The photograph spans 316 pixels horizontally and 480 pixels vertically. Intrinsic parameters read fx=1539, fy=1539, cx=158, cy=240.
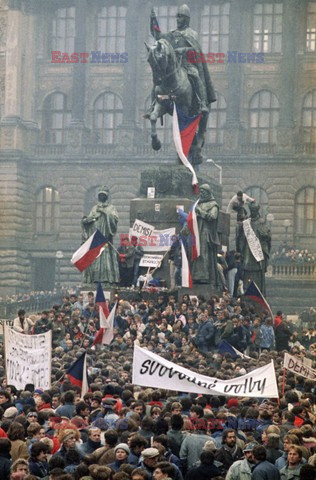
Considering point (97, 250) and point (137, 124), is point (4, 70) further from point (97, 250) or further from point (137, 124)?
point (97, 250)

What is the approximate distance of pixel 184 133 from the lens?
37719mm

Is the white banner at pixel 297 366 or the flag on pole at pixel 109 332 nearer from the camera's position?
the white banner at pixel 297 366

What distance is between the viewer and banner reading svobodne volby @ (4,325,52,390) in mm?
20469

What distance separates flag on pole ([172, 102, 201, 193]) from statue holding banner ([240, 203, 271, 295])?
1.67m

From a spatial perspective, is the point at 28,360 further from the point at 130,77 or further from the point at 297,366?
the point at 130,77

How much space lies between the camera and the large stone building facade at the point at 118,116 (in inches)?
3031

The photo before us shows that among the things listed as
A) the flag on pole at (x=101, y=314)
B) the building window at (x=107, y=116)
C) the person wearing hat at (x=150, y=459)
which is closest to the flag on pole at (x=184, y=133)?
the flag on pole at (x=101, y=314)

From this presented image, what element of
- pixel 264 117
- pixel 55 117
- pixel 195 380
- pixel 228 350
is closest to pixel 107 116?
pixel 55 117

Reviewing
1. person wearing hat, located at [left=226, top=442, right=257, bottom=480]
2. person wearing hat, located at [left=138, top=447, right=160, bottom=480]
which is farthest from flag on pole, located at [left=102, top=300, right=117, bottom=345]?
person wearing hat, located at [left=138, top=447, right=160, bottom=480]

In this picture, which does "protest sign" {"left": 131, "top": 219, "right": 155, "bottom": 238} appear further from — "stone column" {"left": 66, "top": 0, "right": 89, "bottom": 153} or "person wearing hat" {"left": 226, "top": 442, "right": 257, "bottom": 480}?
"stone column" {"left": 66, "top": 0, "right": 89, "bottom": 153}

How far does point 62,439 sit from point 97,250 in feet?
58.6

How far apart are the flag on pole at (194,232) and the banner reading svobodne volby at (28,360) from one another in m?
14.1

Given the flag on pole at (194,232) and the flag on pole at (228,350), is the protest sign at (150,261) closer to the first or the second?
the flag on pole at (194,232)

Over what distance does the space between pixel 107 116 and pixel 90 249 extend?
48261mm
